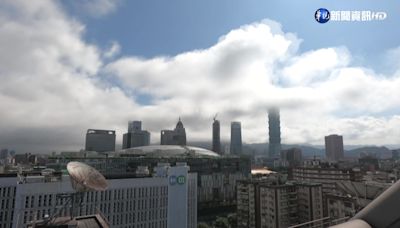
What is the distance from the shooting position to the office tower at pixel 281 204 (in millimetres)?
54719

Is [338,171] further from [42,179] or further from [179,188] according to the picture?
[42,179]

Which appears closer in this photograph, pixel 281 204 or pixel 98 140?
pixel 281 204

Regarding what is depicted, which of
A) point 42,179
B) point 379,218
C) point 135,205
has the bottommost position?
point 135,205

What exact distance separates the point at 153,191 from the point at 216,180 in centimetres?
5941

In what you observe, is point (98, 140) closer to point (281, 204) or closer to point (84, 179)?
point (281, 204)

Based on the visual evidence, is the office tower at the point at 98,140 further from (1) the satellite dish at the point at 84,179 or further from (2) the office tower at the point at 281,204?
(1) the satellite dish at the point at 84,179

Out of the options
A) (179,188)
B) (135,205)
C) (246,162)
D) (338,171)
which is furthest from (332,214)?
(246,162)

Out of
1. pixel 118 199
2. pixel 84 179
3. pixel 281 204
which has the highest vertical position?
pixel 84 179

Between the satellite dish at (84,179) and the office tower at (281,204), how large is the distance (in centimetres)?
4037

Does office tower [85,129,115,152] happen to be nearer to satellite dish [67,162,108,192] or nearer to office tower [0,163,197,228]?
office tower [0,163,197,228]

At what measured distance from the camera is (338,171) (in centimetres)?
8081

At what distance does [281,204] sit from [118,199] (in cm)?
3088

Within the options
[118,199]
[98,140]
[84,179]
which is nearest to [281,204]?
[118,199]

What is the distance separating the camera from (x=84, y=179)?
71.1ft
